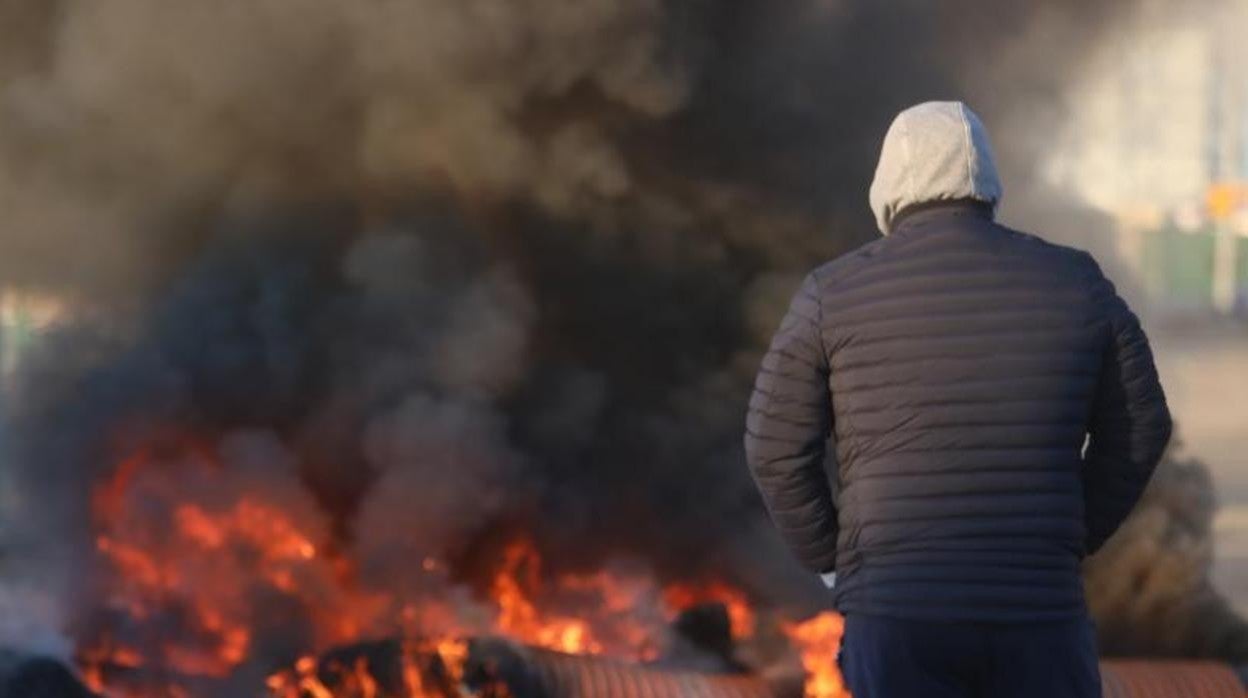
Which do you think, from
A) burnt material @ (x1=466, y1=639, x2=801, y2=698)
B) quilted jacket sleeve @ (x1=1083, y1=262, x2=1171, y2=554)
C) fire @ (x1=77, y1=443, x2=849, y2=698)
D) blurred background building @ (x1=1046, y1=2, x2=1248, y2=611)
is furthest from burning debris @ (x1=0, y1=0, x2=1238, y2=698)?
quilted jacket sleeve @ (x1=1083, y1=262, x2=1171, y2=554)

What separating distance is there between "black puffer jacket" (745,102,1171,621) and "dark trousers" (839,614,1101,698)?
1.0 inches

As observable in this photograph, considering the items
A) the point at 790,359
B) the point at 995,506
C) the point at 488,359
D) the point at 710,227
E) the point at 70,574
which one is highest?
the point at 710,227

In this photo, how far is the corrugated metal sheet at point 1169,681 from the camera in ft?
20.2

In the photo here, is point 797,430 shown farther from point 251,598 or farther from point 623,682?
point 251,598

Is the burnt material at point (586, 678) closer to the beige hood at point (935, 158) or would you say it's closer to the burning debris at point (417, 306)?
the burning debris at point (417, 306)

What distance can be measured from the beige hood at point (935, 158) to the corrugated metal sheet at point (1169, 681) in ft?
11.5

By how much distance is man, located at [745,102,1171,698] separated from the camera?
2.87 m

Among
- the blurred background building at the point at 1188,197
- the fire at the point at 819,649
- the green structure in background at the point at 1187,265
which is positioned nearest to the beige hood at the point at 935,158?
the fire at the point at 819,649

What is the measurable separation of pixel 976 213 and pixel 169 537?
472 centimetres

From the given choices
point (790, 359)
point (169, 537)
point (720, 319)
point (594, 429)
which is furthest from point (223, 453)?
point (790, 359)

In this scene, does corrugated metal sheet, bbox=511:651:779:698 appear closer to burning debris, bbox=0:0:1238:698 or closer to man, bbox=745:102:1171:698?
burning debris, bbox=0:0:1238:698

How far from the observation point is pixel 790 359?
9.59 ft

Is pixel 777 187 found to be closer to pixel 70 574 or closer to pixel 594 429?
pixel 594 429

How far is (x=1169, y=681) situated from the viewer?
20.6ft
